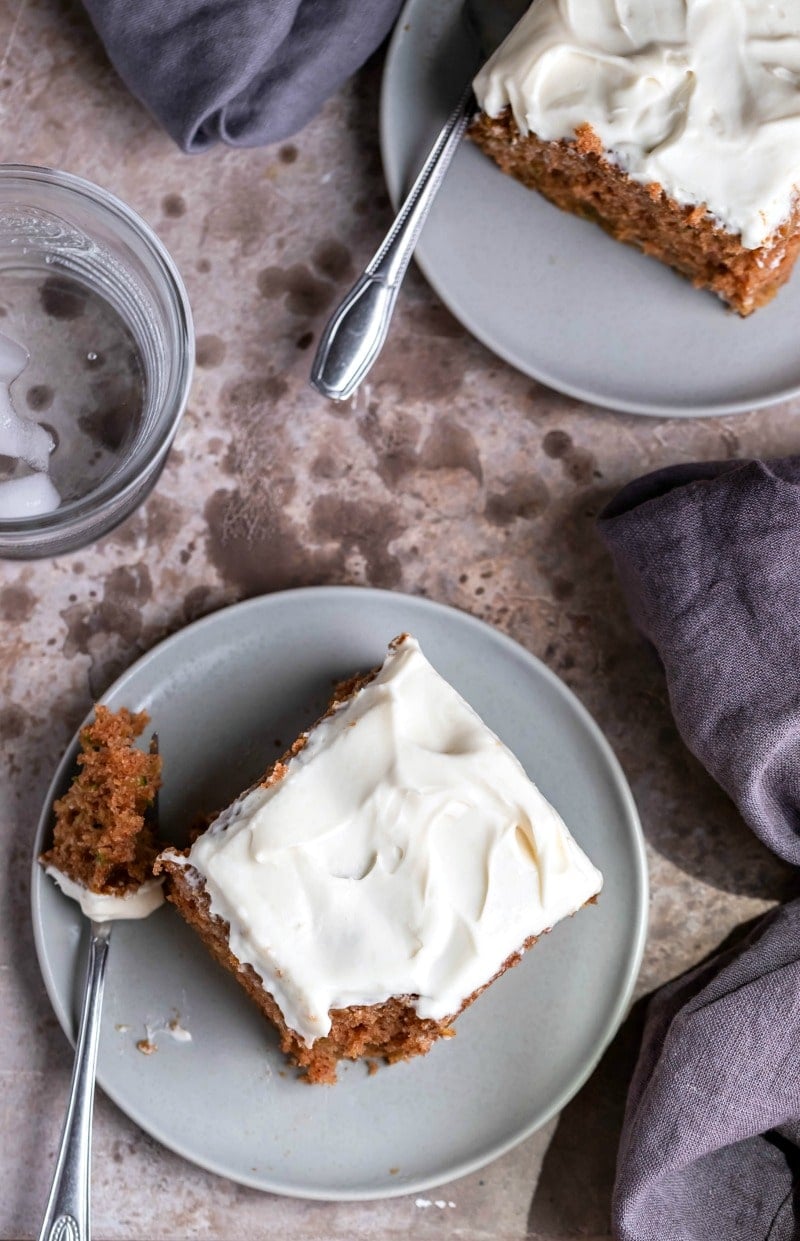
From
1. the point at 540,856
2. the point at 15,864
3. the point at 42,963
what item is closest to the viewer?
the point at 540,856

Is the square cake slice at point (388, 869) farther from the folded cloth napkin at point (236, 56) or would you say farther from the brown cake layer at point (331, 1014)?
the folded cloth napkin at point (236, 56)

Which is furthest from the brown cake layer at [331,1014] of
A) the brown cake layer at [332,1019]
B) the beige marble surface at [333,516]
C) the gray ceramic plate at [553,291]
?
the gray ceramic plate at [553,291]

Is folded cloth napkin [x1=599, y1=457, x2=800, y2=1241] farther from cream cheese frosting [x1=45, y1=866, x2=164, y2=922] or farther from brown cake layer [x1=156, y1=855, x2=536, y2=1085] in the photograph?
cream cheese frosting [x1=45, y1=866, x2=164, y2=922]

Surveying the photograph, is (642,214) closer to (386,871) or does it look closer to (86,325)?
(86,325)

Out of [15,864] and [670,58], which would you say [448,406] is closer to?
[670,58]

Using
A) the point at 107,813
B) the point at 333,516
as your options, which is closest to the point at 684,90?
the point at 333,516

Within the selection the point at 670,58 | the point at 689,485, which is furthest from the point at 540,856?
the point at 670,58
